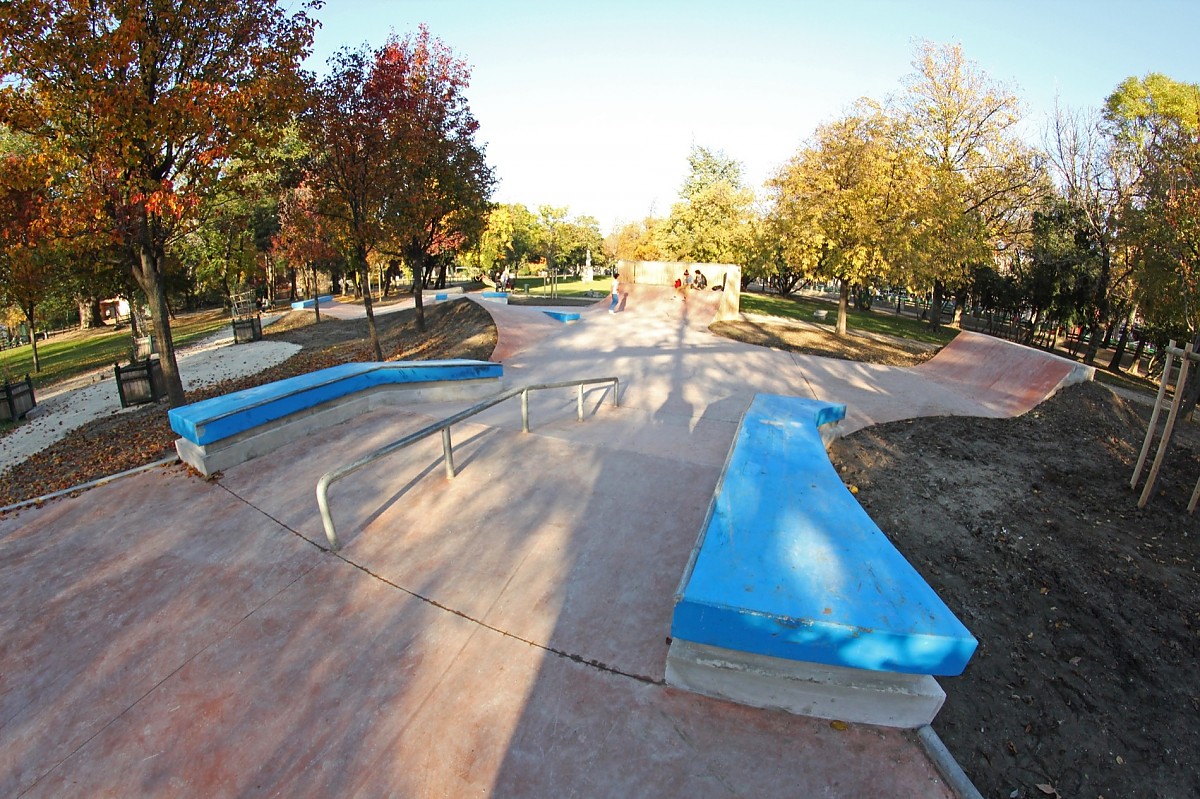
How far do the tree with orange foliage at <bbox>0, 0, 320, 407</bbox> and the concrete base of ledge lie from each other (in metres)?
9.34

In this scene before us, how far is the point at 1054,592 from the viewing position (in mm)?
4688

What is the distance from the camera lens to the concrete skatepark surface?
2.56 metres

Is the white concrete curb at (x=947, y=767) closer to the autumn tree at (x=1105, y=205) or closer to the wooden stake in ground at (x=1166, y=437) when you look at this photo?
the wooden stake in ground at (x=1166, y=437)

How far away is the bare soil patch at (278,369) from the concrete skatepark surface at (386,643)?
75.9 inches

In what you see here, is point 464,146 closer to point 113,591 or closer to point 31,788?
point 113,591

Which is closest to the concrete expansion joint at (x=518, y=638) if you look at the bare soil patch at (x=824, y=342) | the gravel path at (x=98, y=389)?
the gravel path at (x=98, y=389)

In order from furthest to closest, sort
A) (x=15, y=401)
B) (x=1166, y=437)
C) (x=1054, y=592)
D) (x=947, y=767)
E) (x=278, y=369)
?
1. (x=278, y=369)
2. (x=15, y=401)
3. (x=1166, y=437)
4. (x=1054, y=592)
5. (x=947, y=767)

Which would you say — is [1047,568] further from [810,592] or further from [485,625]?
[485,625]

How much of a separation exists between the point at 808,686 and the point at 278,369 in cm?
1483

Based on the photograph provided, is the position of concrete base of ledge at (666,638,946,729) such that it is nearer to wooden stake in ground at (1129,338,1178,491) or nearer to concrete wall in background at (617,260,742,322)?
wooden stake in ground at (1129,338,1178,491)

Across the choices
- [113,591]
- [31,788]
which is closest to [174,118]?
[113,591]

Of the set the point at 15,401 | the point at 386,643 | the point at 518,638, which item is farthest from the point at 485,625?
the point at 15,401

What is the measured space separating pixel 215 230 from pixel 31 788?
29.2m

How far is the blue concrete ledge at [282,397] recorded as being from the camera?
5.61m
